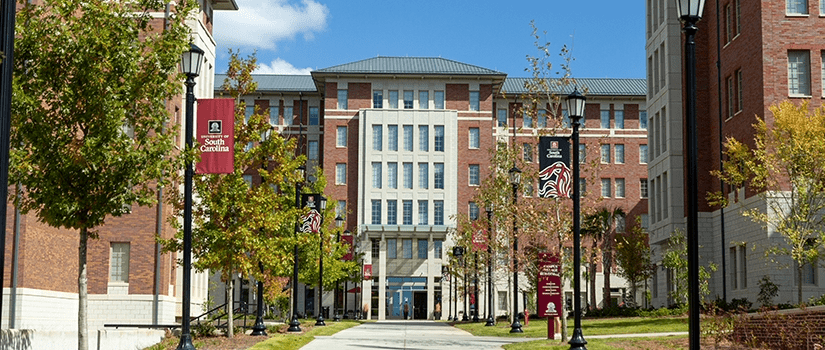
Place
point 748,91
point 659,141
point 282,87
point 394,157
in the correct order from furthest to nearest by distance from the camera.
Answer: point 282,87 < point 394,157 < point 659,141 < point 748,91

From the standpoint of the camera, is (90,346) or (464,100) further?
(464,100)

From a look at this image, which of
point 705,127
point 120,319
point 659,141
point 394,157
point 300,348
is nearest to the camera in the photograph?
point 300,348

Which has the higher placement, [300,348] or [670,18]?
[670,18]

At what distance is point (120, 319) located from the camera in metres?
39.7

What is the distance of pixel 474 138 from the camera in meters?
87.6

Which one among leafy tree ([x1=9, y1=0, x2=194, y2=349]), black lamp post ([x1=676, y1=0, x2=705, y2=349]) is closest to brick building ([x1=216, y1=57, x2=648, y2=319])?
leafy tree ([x1=9, y1=0, x2=194, y2=349])

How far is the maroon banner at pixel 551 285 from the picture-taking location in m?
28.5

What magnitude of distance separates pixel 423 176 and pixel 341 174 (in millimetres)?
7742

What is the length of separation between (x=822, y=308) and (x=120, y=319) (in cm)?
2892

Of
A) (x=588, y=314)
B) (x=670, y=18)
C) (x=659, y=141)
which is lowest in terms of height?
(x=588, y=314)

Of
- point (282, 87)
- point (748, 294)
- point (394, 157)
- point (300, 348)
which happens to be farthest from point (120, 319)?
point (282, 87)

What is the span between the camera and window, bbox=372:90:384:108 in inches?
3432

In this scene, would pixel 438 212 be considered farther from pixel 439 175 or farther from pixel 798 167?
pixel 798 167

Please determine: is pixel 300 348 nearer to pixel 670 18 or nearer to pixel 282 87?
pixel 670 18
